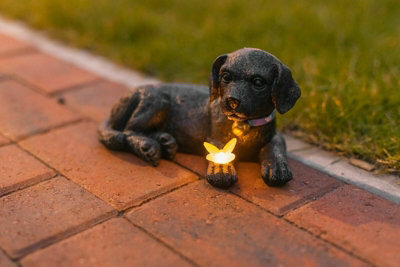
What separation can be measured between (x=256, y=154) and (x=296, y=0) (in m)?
3.85

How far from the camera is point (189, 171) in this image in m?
3.68

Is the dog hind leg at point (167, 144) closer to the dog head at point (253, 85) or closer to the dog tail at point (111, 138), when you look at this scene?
the dog tail at point (111, 138)

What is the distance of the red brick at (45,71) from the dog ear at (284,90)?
2.45 m

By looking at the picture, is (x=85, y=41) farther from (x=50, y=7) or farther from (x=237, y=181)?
(x=237, y=181)

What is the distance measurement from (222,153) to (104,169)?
803mm

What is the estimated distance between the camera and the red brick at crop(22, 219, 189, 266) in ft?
9.14

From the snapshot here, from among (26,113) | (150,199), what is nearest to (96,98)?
(26,113)

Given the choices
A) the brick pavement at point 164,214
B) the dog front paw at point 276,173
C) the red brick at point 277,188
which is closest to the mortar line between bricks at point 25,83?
the brick pavement at point 164,214

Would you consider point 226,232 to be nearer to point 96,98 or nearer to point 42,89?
point 96,98

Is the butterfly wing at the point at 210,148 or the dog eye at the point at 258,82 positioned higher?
the dog eye at the point at 258,82

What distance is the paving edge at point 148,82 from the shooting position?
11.7 feet

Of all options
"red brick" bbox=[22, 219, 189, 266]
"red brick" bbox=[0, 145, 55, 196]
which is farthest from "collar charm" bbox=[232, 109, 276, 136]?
"red brick" bbox=[0, 145, 55, 196]

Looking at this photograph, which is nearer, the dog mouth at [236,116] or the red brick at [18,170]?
the dog mouth at [236,116]

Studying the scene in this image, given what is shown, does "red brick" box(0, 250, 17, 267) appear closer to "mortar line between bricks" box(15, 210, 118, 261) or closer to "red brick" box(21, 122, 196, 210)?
"mortar line between bricks" box(15, 210, 118, 261)
